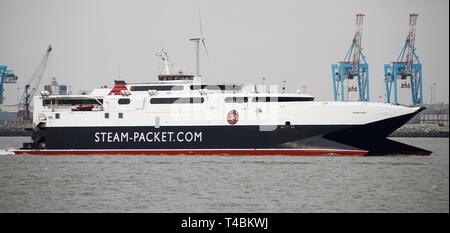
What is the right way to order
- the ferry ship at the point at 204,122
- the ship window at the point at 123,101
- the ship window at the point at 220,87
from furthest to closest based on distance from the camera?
1. the ship window at the point at 123,101
2. the ship window at the point at 220,87
3. the ferry ship at the point at 204,122

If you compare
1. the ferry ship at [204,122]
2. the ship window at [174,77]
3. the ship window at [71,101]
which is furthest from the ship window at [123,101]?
the ship window at [174,77]

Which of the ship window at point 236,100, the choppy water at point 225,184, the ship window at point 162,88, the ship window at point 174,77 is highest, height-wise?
the ship window at point 174,77

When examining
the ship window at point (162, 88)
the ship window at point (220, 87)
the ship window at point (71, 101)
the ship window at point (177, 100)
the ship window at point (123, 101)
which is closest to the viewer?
the ship window at point (177, 100)

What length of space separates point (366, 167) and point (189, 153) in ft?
37.5

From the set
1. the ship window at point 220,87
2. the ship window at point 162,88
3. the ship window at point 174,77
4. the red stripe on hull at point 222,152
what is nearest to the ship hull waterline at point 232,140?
the red stripe on hull at point 222,152

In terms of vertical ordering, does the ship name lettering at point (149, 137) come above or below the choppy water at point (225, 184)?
above

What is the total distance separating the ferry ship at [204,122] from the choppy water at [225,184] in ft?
2.82

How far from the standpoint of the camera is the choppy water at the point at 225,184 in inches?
982

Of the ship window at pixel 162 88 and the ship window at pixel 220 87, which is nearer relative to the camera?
the ship window at pixel 220 87

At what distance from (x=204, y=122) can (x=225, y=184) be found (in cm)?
1195

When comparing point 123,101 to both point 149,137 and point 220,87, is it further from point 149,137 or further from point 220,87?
point 220,87

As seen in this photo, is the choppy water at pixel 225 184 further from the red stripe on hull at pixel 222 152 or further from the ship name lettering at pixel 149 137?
the ship name lettering at pixel 149 137

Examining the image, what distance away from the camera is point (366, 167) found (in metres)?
35.5
